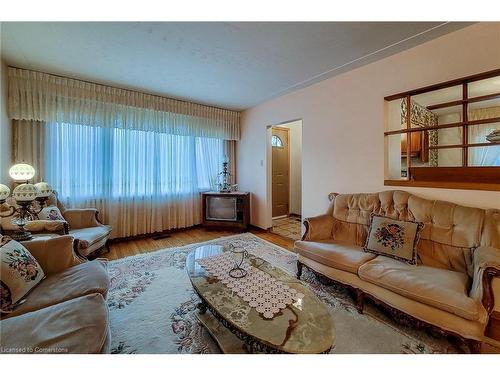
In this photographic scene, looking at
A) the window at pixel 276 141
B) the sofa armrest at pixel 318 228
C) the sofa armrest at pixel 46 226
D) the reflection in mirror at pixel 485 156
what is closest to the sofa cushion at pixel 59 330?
the sofa armrest at pixel 46 226

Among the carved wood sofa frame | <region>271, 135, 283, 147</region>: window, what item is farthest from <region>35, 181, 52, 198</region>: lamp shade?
<region>271, 135, 283, 147</region>: window

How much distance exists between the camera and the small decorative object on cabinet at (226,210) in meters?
4.31

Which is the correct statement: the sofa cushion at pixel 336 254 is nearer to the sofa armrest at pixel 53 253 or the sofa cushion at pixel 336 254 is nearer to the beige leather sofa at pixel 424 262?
the beige leather sofa at pixel 424 262

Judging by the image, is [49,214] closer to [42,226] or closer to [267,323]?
[42,226]

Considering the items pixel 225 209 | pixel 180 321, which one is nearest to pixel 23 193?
pixel 180 321

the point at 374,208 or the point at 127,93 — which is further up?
the point at 127,93

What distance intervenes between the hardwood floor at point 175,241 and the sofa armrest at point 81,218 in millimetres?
509

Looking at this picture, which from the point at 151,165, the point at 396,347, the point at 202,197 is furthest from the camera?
the point at 202,197

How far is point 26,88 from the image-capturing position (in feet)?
9.30

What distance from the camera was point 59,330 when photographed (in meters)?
1.03

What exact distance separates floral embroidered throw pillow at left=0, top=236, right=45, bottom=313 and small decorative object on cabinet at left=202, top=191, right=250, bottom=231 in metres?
2.91
